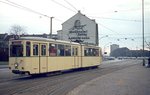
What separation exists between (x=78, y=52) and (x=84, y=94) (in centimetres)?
1942

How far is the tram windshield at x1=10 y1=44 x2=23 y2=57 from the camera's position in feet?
77.9

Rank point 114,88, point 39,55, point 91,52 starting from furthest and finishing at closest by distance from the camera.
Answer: point 91,52
point 39,55
point 114,88

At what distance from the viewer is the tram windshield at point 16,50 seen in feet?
77.9

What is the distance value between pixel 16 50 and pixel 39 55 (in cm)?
178

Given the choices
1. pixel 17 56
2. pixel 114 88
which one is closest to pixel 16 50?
pixel 17 56

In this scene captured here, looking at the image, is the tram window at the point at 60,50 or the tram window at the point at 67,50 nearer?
the tram window at the point at 60,50

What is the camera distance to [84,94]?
1505cm

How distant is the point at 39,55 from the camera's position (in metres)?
24.8

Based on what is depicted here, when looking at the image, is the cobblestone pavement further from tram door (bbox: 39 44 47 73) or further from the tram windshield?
the tram windshield

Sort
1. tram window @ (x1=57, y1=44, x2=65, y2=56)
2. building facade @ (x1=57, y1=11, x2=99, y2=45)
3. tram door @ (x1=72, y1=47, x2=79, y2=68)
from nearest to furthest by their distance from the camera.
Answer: tram window @ (x1=57, y1=44, x2=65, y2=56)
tram door @ (x1=72, y1=47, x2=79, y2=68)
building facade @ (x1=57, y1=11, x2=99, y2=45)

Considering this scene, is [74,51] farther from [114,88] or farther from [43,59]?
[114,88]

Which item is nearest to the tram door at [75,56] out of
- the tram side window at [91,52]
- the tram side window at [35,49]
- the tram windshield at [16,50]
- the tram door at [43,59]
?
the tram side window at [91,52]

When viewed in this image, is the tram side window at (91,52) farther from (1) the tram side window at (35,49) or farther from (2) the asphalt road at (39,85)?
(1) the tram side window at (35,49)

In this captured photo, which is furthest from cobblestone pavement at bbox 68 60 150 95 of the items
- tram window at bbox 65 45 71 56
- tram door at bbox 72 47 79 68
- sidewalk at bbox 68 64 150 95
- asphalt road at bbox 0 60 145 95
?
tram door at bbox 72 47 79 68
